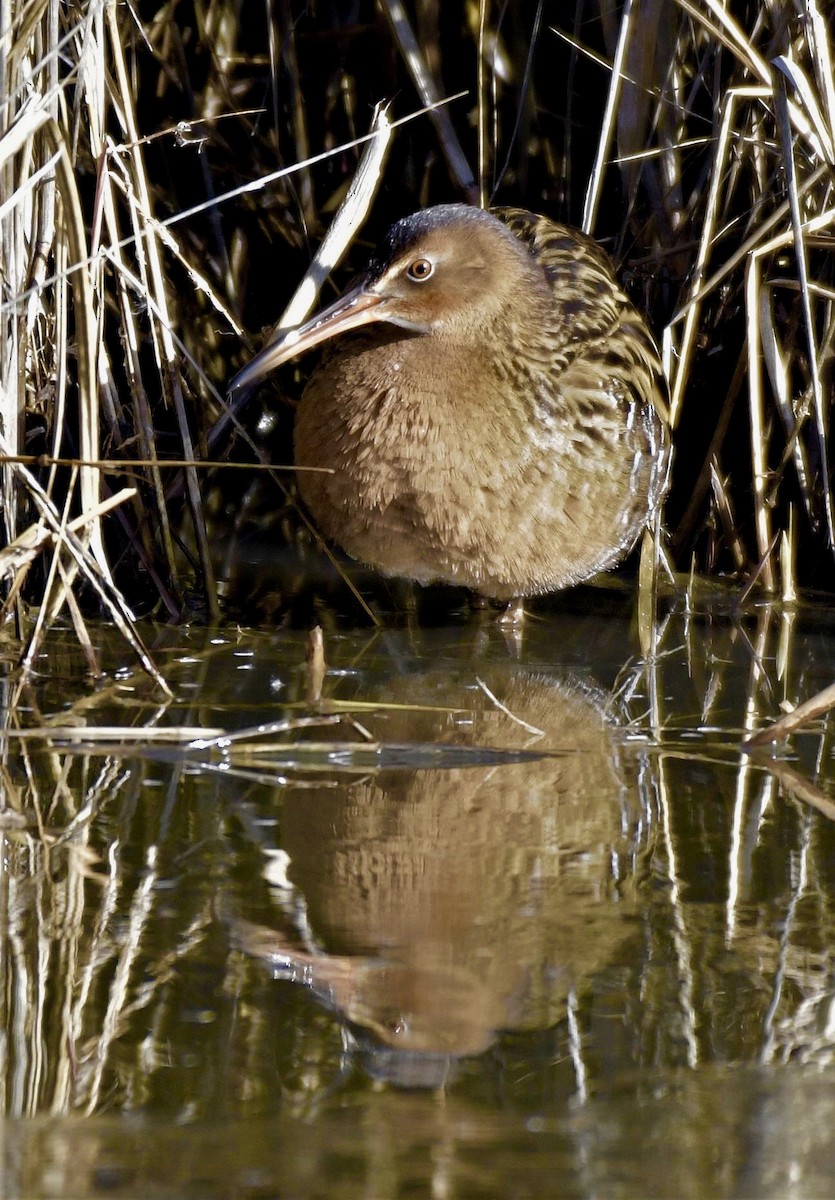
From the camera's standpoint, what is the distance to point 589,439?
4434 millimetres

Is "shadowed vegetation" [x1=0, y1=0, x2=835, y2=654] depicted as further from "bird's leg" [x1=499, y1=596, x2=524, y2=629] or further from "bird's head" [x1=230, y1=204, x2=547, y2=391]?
"bird's leg" [x1=499, y1=596, x2=524, y2=629]

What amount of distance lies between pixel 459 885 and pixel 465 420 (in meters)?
1.77

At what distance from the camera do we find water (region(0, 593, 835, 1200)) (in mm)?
1926

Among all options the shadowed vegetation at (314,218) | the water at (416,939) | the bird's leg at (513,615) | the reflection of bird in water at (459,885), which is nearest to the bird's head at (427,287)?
the shadowed vegetation at (314,218)

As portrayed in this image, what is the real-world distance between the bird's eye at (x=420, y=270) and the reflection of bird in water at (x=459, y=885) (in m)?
1.27

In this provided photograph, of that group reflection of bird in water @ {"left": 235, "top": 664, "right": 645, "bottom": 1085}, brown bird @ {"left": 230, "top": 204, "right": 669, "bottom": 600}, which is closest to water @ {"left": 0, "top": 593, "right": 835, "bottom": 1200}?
reflection of bird in water @ {"left": 235, "top": 664, "right": 645, "bottom": 1085}

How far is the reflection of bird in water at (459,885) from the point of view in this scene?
2.28m

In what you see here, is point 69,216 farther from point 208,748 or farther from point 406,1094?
point 406,1094

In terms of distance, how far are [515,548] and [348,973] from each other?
2078 mm

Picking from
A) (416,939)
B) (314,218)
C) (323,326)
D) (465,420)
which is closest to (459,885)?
(416,939)

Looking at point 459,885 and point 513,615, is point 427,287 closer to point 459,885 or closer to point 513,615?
point 513,615

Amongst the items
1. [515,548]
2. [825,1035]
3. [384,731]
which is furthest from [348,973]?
[515,548]

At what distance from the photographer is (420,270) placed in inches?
168

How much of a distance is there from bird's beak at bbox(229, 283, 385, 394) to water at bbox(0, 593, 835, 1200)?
865 millimetres
